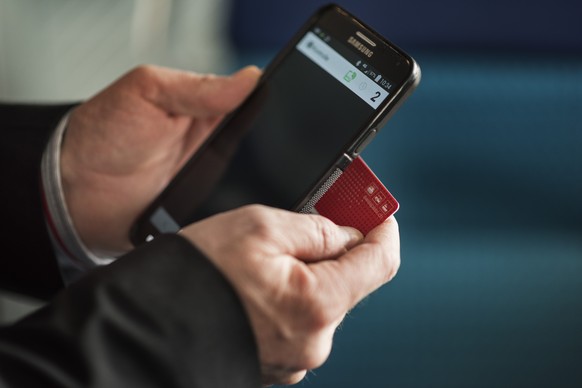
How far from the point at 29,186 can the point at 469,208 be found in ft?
2.32

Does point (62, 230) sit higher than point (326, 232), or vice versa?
point (326, 232)

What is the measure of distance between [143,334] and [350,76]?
35 centimetres

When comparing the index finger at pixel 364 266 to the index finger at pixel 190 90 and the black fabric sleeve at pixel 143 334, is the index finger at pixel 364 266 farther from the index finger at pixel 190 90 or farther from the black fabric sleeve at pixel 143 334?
the index finger at pixel 190 90

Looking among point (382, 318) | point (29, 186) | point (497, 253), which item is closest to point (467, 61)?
point (497, 253)

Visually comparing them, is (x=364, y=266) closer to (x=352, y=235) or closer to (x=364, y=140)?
(x=352, y=235)

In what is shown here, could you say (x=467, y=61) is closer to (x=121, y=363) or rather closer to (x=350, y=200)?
(x=350, y=200)

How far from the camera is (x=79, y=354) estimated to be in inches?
18.0

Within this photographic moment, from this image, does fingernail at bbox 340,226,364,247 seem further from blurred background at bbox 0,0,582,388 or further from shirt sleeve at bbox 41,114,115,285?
shirt sleeve at bbox 41,114,115,285

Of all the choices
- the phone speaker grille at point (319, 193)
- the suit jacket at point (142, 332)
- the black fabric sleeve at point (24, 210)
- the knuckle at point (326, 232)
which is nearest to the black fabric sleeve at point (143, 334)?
the suit jacket at point (142, 332)

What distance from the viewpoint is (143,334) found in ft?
1.51

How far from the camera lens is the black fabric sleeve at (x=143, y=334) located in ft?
1.51

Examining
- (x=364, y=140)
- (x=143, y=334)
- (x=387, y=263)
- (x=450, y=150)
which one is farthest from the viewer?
(x=450, y=150)

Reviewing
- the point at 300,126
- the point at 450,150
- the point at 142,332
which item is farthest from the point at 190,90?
the point at 450,150

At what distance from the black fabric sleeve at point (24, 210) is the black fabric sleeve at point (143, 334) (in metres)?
0.36
